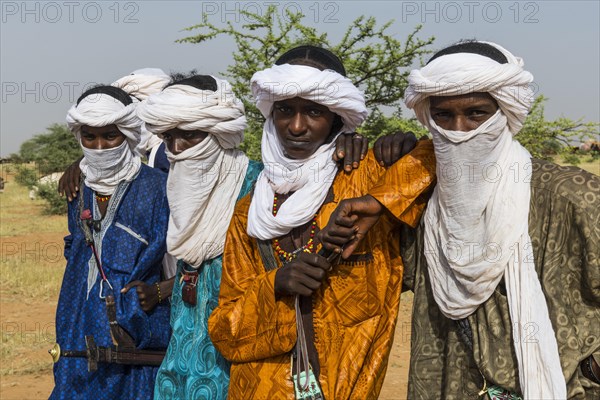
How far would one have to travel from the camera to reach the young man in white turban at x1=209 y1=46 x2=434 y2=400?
9.80ft

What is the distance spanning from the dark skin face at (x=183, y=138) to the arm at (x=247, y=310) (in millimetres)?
459

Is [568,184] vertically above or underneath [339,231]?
above

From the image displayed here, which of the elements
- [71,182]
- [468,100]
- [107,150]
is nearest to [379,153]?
[468,100]

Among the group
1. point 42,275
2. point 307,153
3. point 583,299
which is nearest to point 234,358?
point 307,153

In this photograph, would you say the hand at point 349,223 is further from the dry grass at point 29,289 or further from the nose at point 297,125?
the dry grass at point 29,289

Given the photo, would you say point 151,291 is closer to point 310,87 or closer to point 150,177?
point 150,177

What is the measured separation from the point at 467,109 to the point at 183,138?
147 centimetres

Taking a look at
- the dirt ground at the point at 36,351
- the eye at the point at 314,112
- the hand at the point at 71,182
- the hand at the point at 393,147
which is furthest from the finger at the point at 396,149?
the dirt ground at the point at 36,351

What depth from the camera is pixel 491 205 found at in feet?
8.67

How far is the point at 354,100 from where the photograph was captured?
3070 millimetres

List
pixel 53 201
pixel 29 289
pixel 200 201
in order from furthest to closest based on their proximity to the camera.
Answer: pixel 53 201 < pixel 29 289 < pixel 200 201

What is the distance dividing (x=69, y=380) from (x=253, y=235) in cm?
176

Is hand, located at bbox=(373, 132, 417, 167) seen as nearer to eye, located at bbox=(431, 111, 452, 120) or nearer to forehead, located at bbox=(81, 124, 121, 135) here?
eye, located at bbox=(431, 111, 452, 120)

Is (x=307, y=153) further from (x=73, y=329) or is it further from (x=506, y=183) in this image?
(x=73, y=329)
